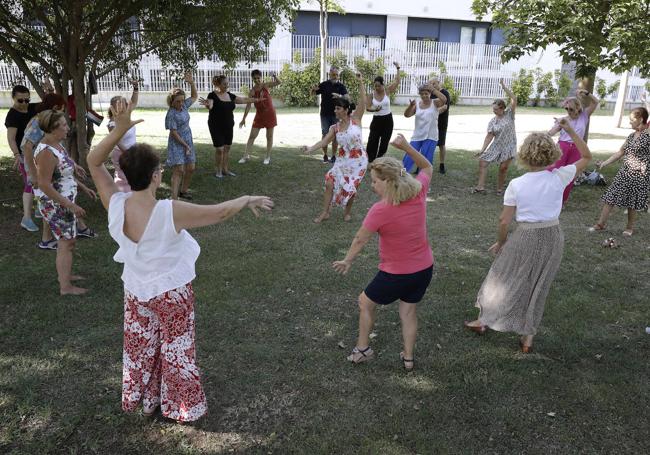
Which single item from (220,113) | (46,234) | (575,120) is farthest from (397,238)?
(220,113)

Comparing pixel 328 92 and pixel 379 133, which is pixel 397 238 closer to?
pixel 379 133

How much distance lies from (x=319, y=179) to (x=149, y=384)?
274 inches

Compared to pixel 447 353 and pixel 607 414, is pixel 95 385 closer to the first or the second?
pixel 447 353

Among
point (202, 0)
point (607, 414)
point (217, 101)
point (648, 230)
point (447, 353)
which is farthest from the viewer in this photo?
point (217, 101)

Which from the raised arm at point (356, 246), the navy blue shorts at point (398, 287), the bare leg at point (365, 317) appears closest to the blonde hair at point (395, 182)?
the raised arm at point (356, 246)

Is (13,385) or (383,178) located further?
(13,385)

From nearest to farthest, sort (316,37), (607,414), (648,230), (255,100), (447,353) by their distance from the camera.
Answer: (607,414), (447,353), (648,230), (255,100), (316,37)

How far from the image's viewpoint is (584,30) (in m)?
8.23

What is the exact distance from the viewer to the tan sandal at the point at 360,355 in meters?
3.91

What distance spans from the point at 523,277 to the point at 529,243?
0.89 feet

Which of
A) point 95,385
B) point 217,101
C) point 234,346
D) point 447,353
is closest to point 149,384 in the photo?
point 95,385

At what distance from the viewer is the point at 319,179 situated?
9.79m

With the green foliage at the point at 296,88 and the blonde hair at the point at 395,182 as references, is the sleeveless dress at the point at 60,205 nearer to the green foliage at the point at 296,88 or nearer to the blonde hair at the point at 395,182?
the blonde hair at the point at 395,182

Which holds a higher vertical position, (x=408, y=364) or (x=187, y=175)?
(x=187, y=175)
